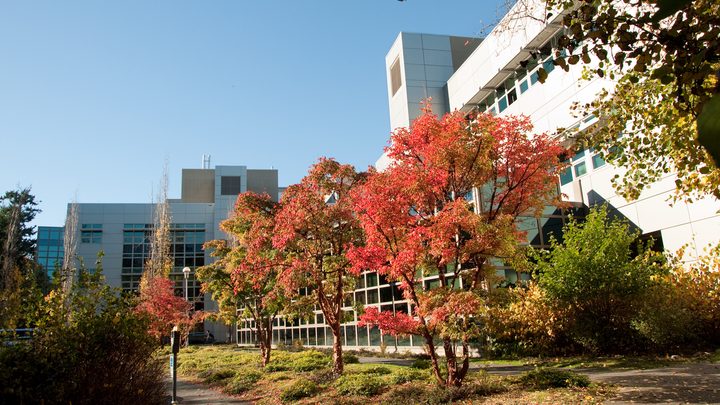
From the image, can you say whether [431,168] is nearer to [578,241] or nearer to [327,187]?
[327,187]

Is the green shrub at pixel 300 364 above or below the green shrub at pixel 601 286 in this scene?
below

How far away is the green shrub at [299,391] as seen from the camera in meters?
11.9

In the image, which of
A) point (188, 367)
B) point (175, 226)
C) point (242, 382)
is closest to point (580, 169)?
point (242, 382)

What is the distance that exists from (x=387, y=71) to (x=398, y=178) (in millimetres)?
26543

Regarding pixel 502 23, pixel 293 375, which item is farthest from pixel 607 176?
pixel 502 23

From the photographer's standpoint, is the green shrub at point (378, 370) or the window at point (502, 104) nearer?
the green shrub at point (378, 370)

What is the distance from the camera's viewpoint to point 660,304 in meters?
12.8

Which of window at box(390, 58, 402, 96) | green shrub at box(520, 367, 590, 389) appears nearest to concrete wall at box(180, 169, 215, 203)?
window at box(390, 58, 402, 96)

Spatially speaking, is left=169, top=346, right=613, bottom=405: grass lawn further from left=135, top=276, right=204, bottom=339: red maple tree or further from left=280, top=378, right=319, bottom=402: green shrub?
left=135, top=276, right=204, bottom=339: red maple tree

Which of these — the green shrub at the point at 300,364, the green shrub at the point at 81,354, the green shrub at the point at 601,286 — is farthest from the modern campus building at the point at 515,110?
the green shrub at the point at 81,354

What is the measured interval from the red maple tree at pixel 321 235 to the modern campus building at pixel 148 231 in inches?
1460

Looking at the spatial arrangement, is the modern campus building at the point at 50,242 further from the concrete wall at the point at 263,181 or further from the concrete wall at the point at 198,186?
the concrete wall at the point at 263,181

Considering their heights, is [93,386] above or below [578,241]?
below

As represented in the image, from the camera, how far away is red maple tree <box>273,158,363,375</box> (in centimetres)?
1406
